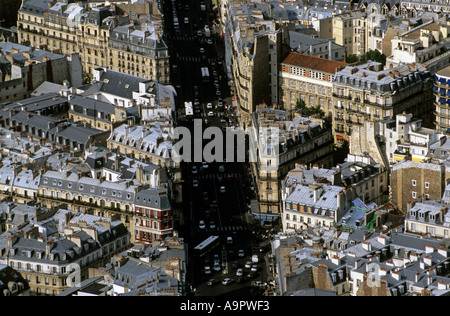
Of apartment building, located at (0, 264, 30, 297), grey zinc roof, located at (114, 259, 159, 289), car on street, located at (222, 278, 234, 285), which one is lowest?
car on street, located at (222, 278, 234, 285)

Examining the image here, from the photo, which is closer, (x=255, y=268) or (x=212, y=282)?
(x=212, y=282)

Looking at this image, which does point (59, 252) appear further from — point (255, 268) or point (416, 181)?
point (416, 181)

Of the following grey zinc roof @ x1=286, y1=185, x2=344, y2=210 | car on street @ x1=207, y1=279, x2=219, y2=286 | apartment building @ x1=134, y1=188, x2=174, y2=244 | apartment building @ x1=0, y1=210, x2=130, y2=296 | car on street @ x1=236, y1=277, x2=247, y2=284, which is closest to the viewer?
apartment building @ x1=0, y1=210, x2=130, y2=296

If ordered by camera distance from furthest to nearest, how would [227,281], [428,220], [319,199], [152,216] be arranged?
[152,216] → [319,199] → [227,281] → [428,220]

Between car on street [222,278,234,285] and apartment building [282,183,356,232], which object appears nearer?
car on street [222,278,234,285]

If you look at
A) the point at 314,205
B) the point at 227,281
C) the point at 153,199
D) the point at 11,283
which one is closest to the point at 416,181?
the point at 314,205

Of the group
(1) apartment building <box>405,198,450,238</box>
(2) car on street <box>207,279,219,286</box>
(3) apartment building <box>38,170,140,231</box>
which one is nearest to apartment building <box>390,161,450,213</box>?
(1) apartment building <box>405,198,450,238</box>

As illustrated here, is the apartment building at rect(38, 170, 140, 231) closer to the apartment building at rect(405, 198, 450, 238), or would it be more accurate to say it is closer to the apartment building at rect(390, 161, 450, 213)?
the apartment building at rect(390, 161, 450, 213)

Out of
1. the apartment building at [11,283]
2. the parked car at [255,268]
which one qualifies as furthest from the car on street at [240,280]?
the apartment building at [11,283]

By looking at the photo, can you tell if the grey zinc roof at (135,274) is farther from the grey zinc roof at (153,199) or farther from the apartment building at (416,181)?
the apartment building at (416,181)

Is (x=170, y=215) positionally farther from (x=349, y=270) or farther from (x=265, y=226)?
(x=349, y=270)

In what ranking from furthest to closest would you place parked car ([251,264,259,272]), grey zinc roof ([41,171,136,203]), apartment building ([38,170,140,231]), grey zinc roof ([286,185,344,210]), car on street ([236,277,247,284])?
grey zinc roof ([41,171,136,203]), apartment building ([38,170,140,231]), grey zinc roof ([286,185,344,210]), parked car ([251,264,259,272]), car on street ([236,277,247,284])
